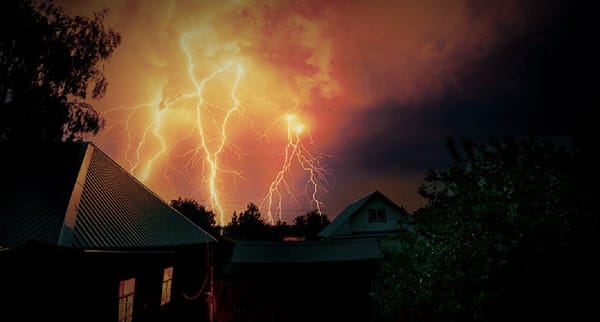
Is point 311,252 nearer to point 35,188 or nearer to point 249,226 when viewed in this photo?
point 35,188

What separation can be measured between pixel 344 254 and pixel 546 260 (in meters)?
12.6

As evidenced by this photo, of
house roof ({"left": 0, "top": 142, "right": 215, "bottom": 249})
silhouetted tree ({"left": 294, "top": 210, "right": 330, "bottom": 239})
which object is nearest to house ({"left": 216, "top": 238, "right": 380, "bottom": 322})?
house roof ({"left": 0, "top": 142, "right": 215, "bottom": 249})

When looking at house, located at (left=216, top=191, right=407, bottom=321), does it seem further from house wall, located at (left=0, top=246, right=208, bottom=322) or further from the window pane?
house wall, located at (left=0, top=246, right=208, bottom=322)

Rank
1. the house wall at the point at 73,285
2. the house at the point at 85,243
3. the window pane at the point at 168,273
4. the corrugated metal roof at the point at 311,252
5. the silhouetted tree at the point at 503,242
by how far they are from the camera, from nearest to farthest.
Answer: the silhouetted tree at the point at 503,242 → the house wall at the point at 73,285 → the house at the point at 85,243 → the window pane at the point at 168,273 → the corrugated metal roof at the point at 311,252

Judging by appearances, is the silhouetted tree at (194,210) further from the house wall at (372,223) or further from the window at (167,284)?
the window at (167,284)

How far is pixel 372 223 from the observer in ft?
78.9

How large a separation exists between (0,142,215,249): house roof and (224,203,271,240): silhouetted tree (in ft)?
129

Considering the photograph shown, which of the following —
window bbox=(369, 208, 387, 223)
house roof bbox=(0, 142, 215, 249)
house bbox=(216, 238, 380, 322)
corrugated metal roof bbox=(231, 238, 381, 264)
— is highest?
window bbox=(369, 208, 387, 223)

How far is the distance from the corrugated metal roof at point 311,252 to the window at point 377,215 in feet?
27.9

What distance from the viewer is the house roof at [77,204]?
561cm

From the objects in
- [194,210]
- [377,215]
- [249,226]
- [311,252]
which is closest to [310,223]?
[249,226]

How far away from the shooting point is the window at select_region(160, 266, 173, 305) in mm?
9396

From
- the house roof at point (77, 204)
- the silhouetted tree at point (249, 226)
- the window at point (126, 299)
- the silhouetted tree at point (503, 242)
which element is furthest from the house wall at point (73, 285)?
the silhouetted tree at point (249, 226)

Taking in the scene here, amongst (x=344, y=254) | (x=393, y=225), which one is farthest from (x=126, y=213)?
(x=393, y=225)
